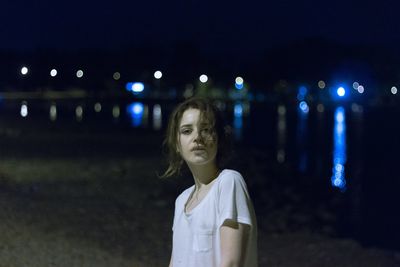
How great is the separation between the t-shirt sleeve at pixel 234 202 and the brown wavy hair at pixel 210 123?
0.63 ft

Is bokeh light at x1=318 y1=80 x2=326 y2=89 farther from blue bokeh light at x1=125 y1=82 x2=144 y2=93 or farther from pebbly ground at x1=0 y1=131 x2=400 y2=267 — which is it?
pebbly ground at x1=0 y1=131 x2=400 y2=267

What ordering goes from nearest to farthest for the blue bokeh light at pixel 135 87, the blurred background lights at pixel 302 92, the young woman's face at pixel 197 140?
the young woman's face at pixel 197 140 < the blue bokeh light at pixel 135 87 < the blurred background lights at pixel 302 92

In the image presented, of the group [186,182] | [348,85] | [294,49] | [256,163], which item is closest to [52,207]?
[186,182]

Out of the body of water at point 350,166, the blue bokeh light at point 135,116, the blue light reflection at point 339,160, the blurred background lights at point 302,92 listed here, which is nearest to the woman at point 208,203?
the body of water at point 350,166

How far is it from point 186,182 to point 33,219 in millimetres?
9293

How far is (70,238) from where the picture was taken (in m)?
11.0

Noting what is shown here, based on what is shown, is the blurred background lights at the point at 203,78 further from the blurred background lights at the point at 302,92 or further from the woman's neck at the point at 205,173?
the woman's neck at the point at 205,173

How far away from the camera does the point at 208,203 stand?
2.98 m

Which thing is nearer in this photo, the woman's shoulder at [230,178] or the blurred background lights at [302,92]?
the woman's shoulder at [230,178]

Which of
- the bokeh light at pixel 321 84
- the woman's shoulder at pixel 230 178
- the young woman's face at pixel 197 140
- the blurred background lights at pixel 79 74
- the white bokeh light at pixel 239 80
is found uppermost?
the blurred background lights at pixel 79 74

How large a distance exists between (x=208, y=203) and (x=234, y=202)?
118 mm

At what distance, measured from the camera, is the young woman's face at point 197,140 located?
10.1ft

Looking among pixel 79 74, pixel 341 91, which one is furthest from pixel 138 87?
pixel 341 91

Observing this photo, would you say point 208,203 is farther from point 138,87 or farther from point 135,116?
point 138,87
